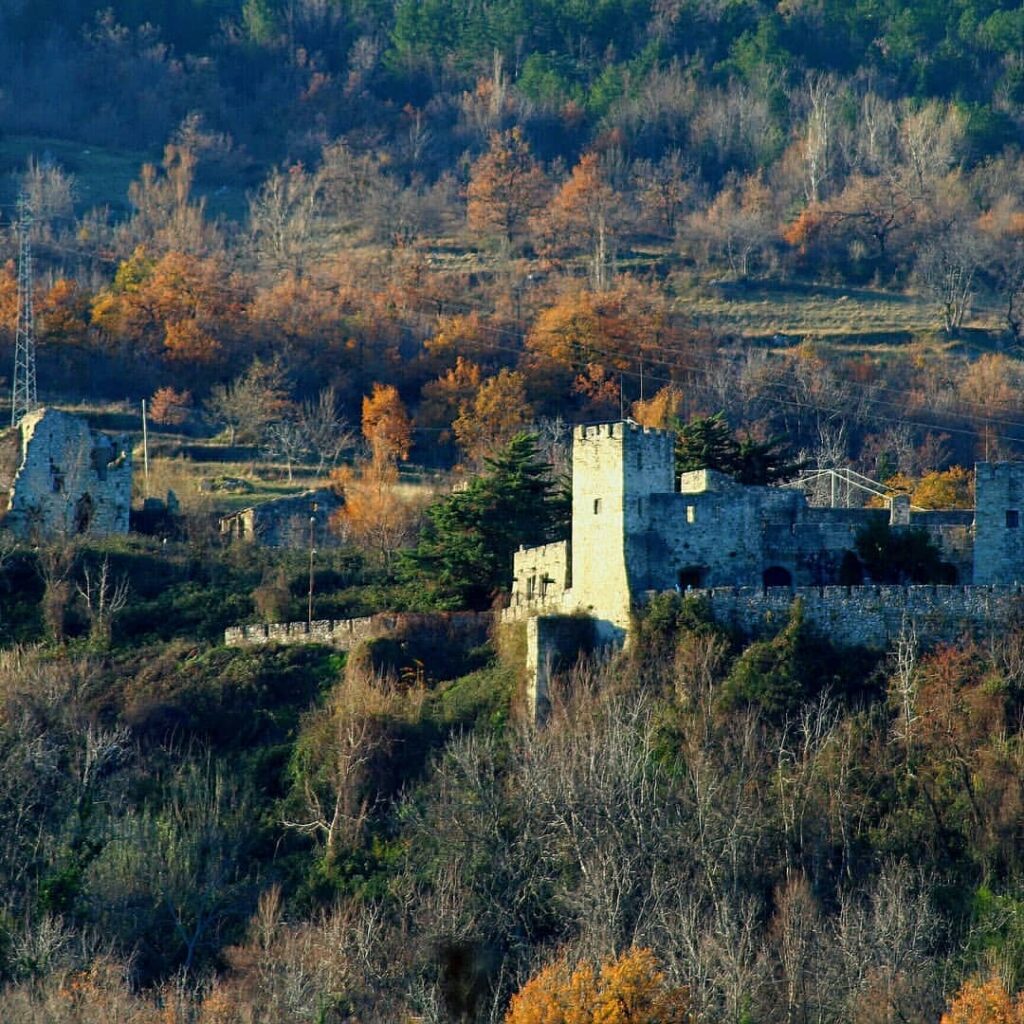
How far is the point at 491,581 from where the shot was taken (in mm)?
53969

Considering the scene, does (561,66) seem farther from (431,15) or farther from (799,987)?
(799,987)

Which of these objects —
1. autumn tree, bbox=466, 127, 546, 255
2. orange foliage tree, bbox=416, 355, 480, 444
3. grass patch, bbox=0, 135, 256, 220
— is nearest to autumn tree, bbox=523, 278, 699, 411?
orange foliage tree, bbox=416, 355, 480, 444

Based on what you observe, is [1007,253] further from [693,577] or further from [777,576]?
[693,577]

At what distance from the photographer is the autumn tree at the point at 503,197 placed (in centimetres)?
10812

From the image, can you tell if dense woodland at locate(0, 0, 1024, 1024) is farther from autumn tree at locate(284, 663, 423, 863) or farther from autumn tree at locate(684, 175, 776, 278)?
autumn tree at locate(684, 175, 776, 278)

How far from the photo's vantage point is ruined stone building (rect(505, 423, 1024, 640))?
4997 cm

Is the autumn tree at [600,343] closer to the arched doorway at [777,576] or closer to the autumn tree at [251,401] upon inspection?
the autumn tree at [251,401]

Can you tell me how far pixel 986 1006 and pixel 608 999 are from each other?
19.5 ft

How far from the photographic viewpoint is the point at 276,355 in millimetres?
85312

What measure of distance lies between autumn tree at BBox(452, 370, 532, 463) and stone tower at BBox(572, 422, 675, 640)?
28451 millimetres

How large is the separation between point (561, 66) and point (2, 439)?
6661 centimetres

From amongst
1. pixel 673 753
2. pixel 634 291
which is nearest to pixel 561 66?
pixel 634 291

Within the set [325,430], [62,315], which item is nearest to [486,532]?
[325,430]

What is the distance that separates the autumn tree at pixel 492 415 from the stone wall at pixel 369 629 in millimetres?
24413
